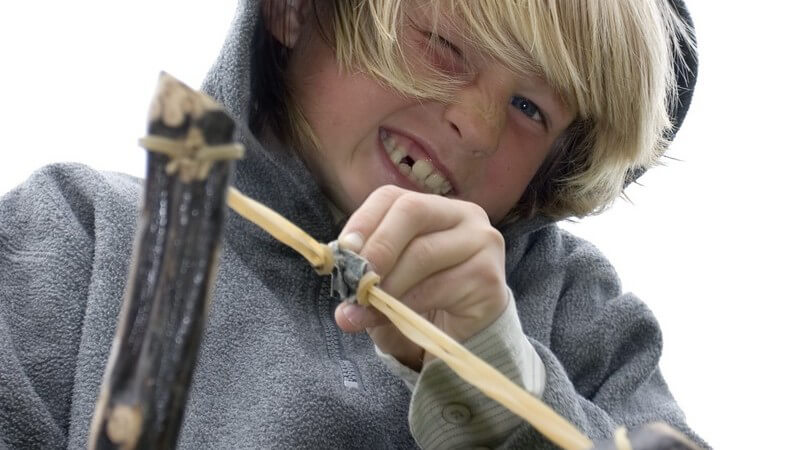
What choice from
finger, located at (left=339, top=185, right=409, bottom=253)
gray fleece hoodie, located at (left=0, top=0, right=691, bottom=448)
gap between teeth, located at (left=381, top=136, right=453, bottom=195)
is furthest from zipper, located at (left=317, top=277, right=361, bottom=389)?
finger, located at (left=339, top=185, right=409, bottom=253)

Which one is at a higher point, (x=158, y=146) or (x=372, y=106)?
(x=158, y=146)

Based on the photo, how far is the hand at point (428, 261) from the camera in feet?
1.61

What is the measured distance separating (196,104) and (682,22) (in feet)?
2.56

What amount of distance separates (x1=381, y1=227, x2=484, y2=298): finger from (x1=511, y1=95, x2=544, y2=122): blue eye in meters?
0.27

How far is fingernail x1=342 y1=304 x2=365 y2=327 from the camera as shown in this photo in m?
0.46

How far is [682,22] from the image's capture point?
0.95 m

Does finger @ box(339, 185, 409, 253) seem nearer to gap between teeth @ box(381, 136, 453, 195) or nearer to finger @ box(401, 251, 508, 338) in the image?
finger @ box(401, 251, 508, 338)

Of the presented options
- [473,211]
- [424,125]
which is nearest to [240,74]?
[424,125]

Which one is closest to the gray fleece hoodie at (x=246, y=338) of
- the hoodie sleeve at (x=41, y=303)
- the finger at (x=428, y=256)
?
the hoodie sleeve at (x=41, y=303)

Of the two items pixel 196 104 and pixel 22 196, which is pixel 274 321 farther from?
pixel 196 104

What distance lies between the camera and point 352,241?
46cm

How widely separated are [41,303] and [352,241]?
31cm

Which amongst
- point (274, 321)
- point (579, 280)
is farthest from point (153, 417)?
point (579, 280)

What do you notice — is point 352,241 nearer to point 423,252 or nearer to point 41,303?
point 423,252
